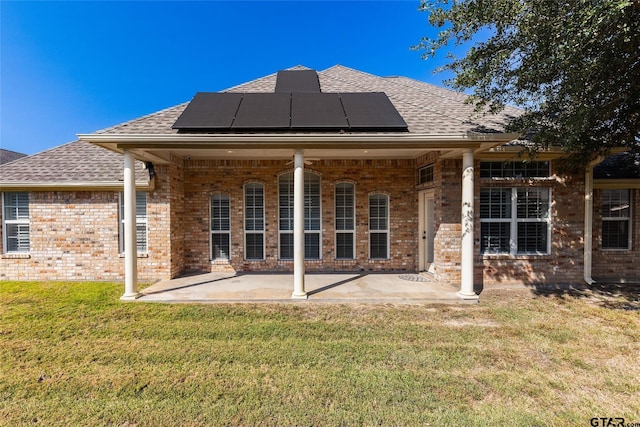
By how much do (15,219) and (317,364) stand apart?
952cm

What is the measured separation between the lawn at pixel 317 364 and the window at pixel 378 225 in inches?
114

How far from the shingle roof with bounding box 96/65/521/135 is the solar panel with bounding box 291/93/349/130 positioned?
140cm

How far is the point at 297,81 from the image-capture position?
30.8 feet

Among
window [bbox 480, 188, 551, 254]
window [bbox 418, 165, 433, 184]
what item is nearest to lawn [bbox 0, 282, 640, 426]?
window [bbox 480, 188, 551, 254]

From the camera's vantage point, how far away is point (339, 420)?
9.02ft

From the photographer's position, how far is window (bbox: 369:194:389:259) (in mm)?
8648

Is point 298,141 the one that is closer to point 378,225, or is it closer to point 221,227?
point 378,225

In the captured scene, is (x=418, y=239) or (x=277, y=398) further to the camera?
(x=418, y=239)

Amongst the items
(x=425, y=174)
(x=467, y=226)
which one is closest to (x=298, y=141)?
(x=425, y=174)

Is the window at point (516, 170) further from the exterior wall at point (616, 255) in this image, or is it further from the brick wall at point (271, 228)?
the exterior wall at point (616, 255)

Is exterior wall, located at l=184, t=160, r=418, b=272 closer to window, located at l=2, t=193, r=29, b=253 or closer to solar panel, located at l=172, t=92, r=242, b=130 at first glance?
solar panel, located at l=172, t=92, r=242, b=130

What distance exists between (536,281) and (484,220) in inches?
78.2

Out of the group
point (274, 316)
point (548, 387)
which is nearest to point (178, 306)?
point (274, 316)

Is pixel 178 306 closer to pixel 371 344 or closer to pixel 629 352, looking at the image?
pixel 371 344
